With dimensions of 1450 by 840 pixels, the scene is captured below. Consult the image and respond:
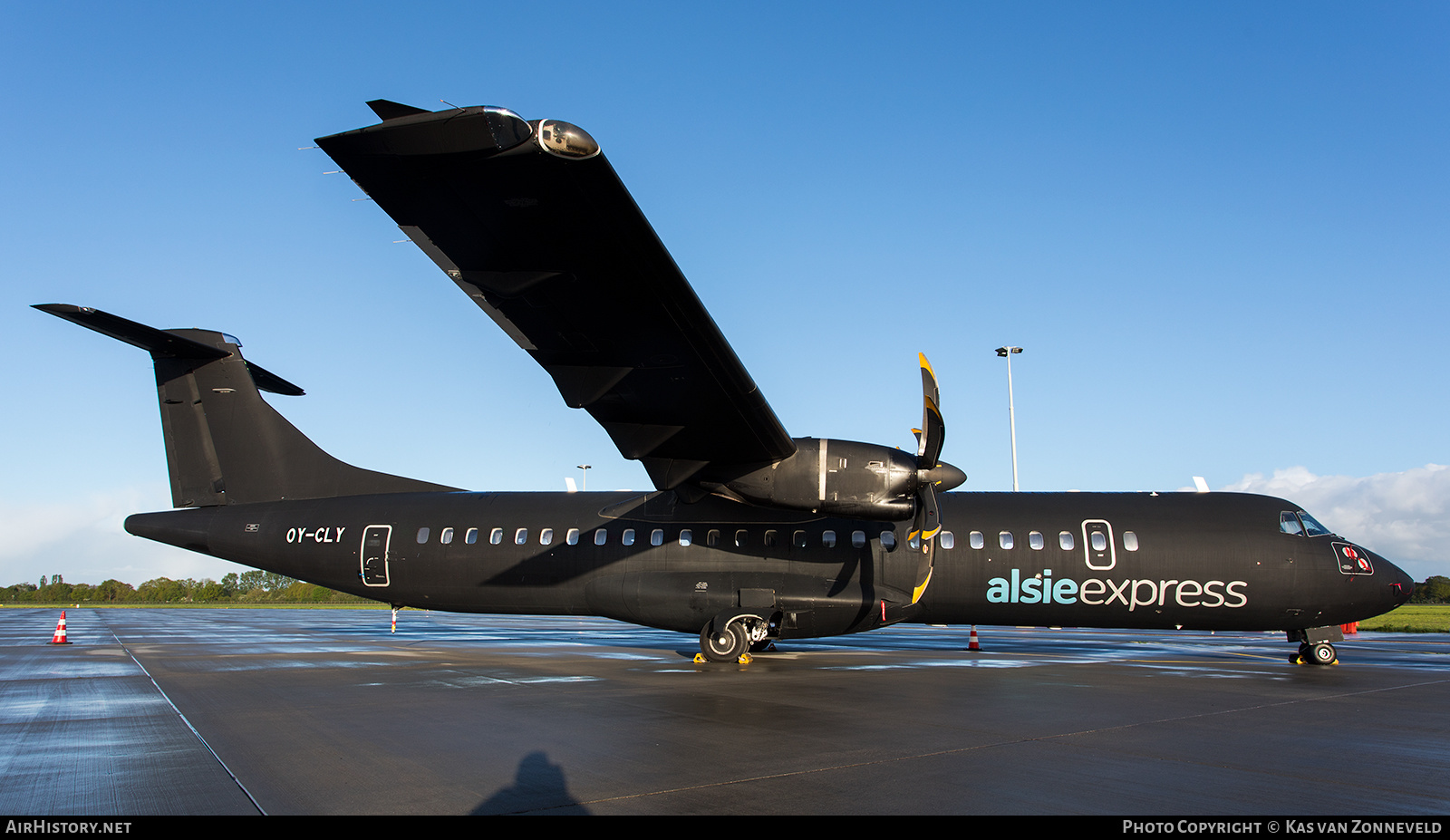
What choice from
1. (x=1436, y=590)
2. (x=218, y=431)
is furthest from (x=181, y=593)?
(x=1436, y=590)

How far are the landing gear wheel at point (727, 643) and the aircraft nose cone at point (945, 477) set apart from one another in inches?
163

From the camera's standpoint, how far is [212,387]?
54.3 ft

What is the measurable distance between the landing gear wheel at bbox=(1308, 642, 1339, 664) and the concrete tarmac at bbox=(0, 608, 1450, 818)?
9.9 inches

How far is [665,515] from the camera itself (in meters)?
14.6

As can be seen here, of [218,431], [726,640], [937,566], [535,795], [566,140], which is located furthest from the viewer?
[218,431]

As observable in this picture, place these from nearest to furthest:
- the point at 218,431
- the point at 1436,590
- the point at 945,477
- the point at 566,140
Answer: the point at 566,140 → the point at 945,477 → the point at 218,431 → the point at 1436,590

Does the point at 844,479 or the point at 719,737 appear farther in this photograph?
the point at 844,479

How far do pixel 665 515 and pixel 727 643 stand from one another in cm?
256

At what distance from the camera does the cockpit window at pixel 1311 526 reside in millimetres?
13907

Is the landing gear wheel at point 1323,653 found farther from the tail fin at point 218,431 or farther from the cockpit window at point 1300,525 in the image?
the tail fin at point 218,431

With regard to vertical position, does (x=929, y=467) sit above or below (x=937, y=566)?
above

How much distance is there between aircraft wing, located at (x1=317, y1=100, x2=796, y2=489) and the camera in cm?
665

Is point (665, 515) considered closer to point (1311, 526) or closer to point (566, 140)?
point (566, 140)
